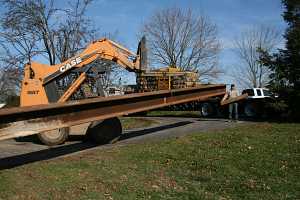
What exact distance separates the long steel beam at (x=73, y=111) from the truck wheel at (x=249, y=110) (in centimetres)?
1121

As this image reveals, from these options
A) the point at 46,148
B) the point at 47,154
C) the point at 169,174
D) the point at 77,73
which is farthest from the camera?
the point at 77,73

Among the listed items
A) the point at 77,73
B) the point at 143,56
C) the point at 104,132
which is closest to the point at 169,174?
the point at 104,132

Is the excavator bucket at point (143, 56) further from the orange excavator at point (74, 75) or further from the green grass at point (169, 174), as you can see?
the green grass at point (169, 174)

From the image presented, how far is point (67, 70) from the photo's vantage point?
14.5 m

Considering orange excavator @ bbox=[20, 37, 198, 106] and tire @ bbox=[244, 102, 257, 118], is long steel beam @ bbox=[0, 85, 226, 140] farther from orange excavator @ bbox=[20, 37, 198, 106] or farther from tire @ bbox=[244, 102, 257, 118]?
tire @ bbox=[244, 102, 257, 118]

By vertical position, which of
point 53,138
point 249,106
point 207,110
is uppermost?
point 249,106

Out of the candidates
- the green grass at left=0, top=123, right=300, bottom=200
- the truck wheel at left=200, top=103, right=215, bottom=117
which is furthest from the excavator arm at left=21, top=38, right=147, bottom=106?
the truck wheel at left=200, top=103, right=215, bottom=117

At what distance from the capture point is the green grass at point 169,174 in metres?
6.98

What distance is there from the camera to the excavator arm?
14055 millimetres

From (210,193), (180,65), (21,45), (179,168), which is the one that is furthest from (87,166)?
(180,65)

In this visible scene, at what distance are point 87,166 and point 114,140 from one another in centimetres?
448

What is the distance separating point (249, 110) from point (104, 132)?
13173 millimetres

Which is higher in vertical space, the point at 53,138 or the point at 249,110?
the point at 249,110

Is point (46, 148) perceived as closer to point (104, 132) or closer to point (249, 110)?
point (104, 132)
